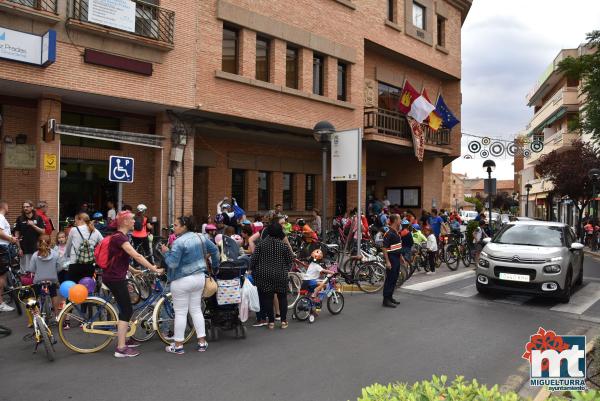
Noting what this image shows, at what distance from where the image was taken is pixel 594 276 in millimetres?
14555

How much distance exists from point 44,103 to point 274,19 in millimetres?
8089

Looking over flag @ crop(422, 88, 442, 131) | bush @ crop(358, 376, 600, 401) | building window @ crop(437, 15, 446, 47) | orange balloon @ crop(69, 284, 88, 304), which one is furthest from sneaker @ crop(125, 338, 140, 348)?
building window @ crop(437, 15, 446, 47)

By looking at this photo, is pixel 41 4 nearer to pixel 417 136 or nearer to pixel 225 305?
pixel 225 305

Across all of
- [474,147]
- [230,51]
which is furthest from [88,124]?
[474,147]

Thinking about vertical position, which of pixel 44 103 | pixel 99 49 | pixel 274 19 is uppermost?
pixel 274 19

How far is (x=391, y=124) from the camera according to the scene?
2228 cm

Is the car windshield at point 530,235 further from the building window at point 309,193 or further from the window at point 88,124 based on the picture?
the building window at point 309,193

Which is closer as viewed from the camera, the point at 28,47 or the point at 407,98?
the point at 28,47

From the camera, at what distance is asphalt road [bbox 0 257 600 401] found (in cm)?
504

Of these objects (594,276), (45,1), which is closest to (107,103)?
(45,1)

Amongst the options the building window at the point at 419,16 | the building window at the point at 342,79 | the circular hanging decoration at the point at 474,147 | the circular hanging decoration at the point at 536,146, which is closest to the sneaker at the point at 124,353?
the building window at the point at 342,79

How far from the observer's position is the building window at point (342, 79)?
20.3 m

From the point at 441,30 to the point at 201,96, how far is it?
1697 centimetres

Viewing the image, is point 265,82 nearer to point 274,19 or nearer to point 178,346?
point 274,19
